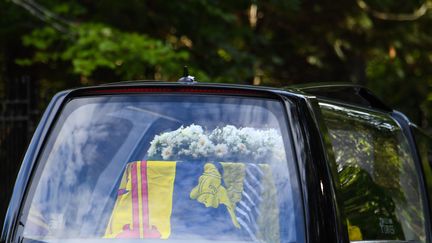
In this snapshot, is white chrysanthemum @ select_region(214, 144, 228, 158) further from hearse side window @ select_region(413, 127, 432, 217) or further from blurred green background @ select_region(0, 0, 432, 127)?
blurred green background @ select_region(0, 0, 432, 127)

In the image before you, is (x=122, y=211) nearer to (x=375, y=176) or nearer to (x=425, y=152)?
(x=375, y=176)

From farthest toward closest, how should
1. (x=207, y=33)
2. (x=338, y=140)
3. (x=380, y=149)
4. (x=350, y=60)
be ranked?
(x=350, y=60), (x=207, y=33), (x=380, y=149), (x=338, y=140)

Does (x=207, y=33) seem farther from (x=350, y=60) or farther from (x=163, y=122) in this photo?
(x=163, y=122)

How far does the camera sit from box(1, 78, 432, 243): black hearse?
3465 millimetres

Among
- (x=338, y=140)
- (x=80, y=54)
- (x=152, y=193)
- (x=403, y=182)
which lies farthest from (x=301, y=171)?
(x=80, y=54)

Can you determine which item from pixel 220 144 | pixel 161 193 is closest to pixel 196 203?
pixel 161 193

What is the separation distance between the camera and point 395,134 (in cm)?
538

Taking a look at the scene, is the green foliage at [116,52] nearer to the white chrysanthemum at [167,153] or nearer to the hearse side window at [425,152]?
the hearse side window at [425,152]

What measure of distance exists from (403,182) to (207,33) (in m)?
7.45

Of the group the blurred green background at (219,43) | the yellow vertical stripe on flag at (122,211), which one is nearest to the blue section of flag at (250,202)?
the yellow vertical stripe on flag at (122,211)

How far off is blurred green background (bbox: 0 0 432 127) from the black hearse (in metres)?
6.81

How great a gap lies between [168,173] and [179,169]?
4cm

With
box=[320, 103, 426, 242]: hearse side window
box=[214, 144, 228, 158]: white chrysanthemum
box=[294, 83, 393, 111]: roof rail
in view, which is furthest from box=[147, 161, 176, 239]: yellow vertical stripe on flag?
box=[294, 83, 393, 111]: roof rail

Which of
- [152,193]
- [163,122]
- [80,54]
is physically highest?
[80,54]
